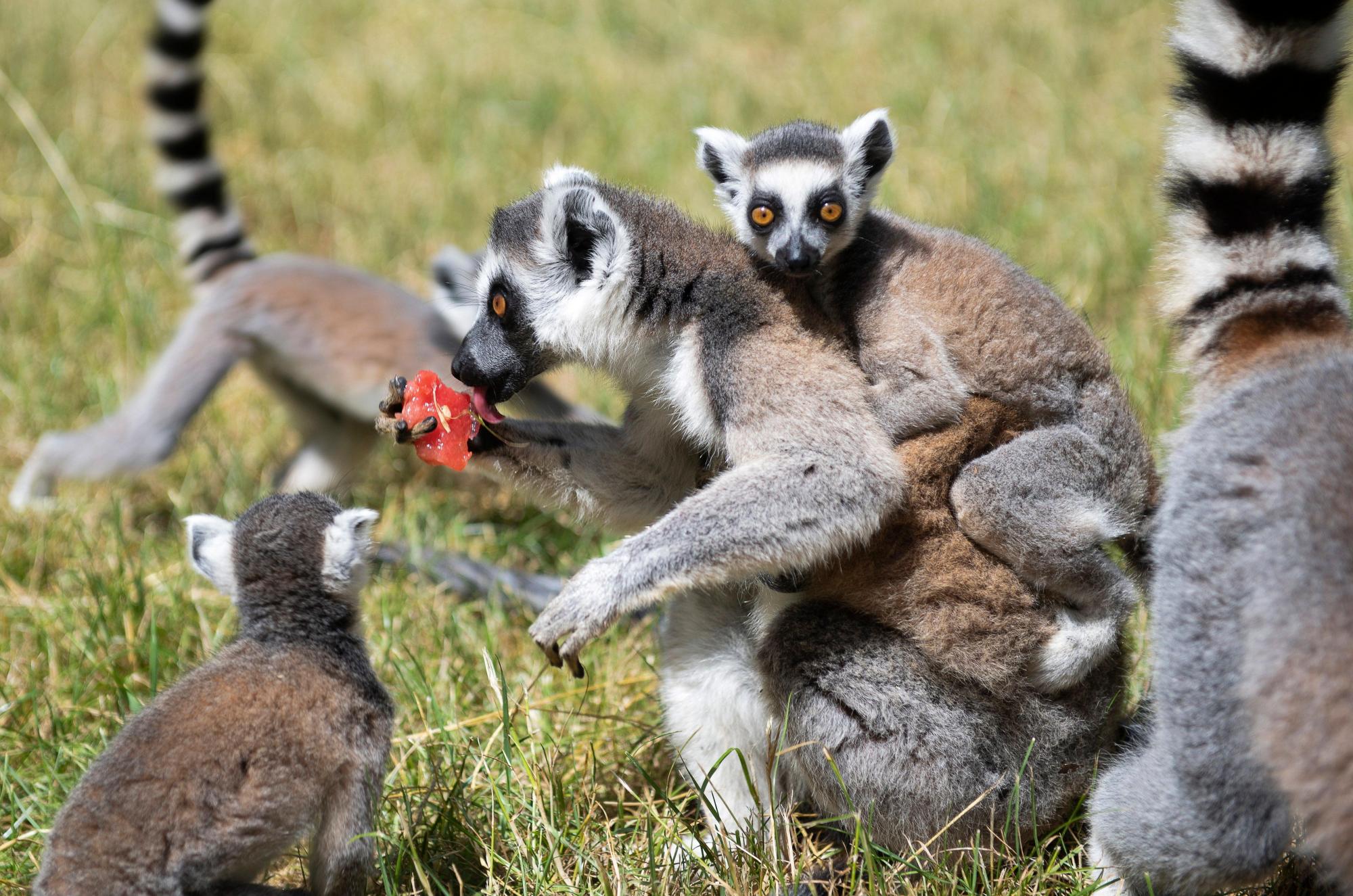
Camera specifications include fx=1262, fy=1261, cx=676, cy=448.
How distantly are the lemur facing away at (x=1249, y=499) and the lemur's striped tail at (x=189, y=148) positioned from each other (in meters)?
5.29

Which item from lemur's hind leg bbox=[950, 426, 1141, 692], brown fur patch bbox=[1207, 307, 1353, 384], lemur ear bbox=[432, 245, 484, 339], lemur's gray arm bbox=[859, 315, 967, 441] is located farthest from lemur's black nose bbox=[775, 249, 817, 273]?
lemur ear bbox=[432, 245, 484, 339]

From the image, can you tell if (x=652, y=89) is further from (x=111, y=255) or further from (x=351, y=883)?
(x=351, y=883)

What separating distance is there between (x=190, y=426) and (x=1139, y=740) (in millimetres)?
5278

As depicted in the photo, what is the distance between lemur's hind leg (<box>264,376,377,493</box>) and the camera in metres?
6.61

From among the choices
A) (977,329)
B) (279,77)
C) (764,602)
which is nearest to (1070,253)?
(977,329)

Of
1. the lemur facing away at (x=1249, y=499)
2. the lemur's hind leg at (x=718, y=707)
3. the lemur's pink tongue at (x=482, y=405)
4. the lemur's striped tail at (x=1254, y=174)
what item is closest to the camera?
the lemur facing away at (x=1249, y=499)

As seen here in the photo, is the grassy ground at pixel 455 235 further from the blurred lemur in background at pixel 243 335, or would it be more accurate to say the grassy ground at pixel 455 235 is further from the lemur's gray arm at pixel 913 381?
the lemur's gray arm at pixel 913 381

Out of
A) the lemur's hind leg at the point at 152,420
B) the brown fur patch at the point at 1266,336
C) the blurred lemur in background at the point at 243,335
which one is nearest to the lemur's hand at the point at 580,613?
the brown fur patch at the point at 1266,336

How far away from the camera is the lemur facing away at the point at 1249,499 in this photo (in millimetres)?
2318

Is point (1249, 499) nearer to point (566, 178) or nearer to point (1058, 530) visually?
point (1058, 530)

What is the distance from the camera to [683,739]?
141 inches

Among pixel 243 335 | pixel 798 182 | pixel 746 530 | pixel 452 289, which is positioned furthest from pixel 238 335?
pixel 746 530

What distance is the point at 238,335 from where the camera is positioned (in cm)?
645

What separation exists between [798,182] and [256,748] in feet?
7.75
